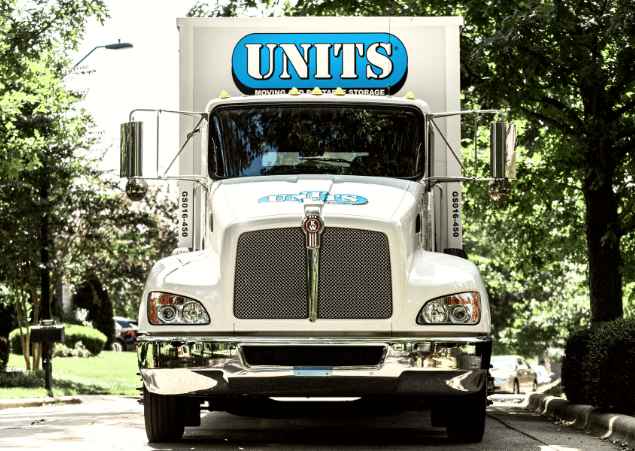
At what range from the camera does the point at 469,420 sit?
795 cm

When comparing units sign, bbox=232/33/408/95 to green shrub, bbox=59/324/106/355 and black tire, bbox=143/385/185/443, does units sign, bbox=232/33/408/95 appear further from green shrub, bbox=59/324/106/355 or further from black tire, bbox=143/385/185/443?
green shrub, bbox=59/324/106/355

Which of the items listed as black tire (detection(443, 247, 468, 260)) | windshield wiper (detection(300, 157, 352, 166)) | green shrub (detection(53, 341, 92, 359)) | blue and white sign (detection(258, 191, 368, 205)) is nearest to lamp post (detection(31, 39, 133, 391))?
green shrub (detection(53, 341, 92, 359))

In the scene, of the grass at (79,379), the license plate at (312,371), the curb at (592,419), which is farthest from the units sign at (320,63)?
Answer: the grass at (79,379)

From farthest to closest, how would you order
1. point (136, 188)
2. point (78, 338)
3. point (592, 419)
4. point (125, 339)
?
point (125, 339), point (78, 338), point (592, 419), point (136, 188)

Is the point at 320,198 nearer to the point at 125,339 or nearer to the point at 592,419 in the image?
the point at 592,419

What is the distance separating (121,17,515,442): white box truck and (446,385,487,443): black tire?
13mm

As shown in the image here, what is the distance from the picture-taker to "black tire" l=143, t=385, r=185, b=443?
7797 millimetres

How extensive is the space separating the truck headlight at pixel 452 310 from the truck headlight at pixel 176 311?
63.2 inches

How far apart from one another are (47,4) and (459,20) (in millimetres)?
8349

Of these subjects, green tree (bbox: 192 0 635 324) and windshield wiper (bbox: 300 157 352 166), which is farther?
green tree (bbox: 192 0 635 324)

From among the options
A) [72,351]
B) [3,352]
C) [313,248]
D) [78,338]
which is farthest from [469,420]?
[78,338]

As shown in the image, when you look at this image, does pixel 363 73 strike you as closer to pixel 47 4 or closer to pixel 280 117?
pixel 280 117

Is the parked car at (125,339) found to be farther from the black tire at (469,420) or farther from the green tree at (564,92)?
the black tire at (469,420)

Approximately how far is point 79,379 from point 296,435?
14.7 m
